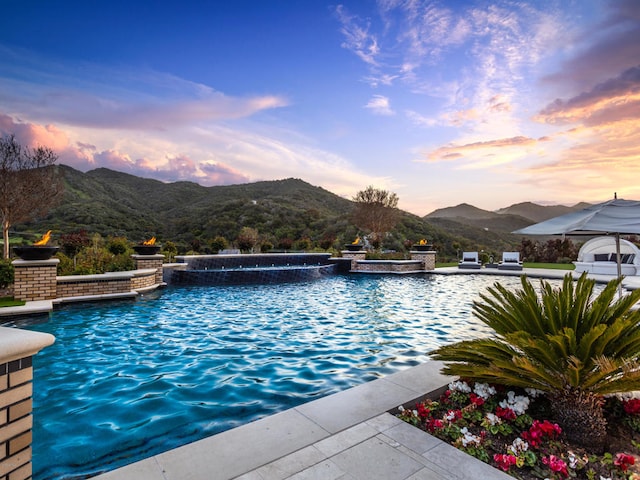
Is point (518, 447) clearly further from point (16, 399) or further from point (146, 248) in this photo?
point (146, 248)

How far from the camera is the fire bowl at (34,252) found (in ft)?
26.9

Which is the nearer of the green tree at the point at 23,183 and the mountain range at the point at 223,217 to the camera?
the green tree at the point at 23,183

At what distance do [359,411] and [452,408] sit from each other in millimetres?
887

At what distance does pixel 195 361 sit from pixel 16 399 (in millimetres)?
3535

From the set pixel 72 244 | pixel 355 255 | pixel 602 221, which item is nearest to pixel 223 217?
pixel 355 255

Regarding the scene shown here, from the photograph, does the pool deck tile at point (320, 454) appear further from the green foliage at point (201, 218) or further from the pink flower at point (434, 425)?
the green foliage at point (201, 218)

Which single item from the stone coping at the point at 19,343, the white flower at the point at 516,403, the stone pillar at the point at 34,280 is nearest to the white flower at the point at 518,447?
the white flower at the point at 516,403

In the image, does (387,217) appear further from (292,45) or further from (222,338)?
(222,338)

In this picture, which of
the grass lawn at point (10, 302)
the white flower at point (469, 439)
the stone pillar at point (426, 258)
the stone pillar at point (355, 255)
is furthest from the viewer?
the stone pillar at point (355, 255)

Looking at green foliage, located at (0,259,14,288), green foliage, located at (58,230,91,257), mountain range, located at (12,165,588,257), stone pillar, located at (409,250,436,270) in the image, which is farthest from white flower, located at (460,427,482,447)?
mountain range, located at (12,165,588,257)

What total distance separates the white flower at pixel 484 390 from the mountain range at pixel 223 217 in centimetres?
1952

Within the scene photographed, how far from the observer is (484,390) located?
3.21 m

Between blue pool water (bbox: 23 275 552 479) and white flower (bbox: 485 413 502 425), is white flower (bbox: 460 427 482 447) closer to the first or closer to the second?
white flower (bbox: 485 413 502 425)

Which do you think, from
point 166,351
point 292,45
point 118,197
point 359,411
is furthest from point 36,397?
point 118,197
